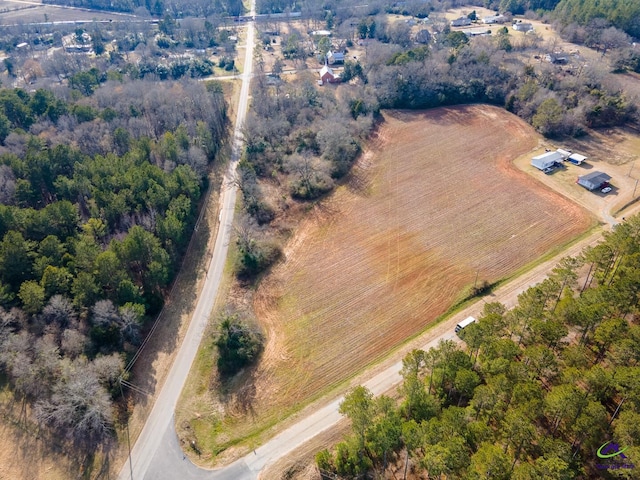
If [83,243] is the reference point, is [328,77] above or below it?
above

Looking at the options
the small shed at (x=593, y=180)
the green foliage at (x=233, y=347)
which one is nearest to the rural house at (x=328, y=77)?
the small shed at (x=593, y=180)

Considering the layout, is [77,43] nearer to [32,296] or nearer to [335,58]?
[335,58]

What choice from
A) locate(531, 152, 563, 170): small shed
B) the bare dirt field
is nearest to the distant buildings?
the bare dirt field

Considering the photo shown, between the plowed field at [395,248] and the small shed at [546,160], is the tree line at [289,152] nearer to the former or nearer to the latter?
the plowed field at [395,248]

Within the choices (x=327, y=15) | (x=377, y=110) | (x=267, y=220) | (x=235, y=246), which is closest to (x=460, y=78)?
(x=377, y=110)

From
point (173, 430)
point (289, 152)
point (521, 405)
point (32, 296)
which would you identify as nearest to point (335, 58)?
point (289, 152)

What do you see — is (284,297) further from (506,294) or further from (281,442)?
(506,294)
